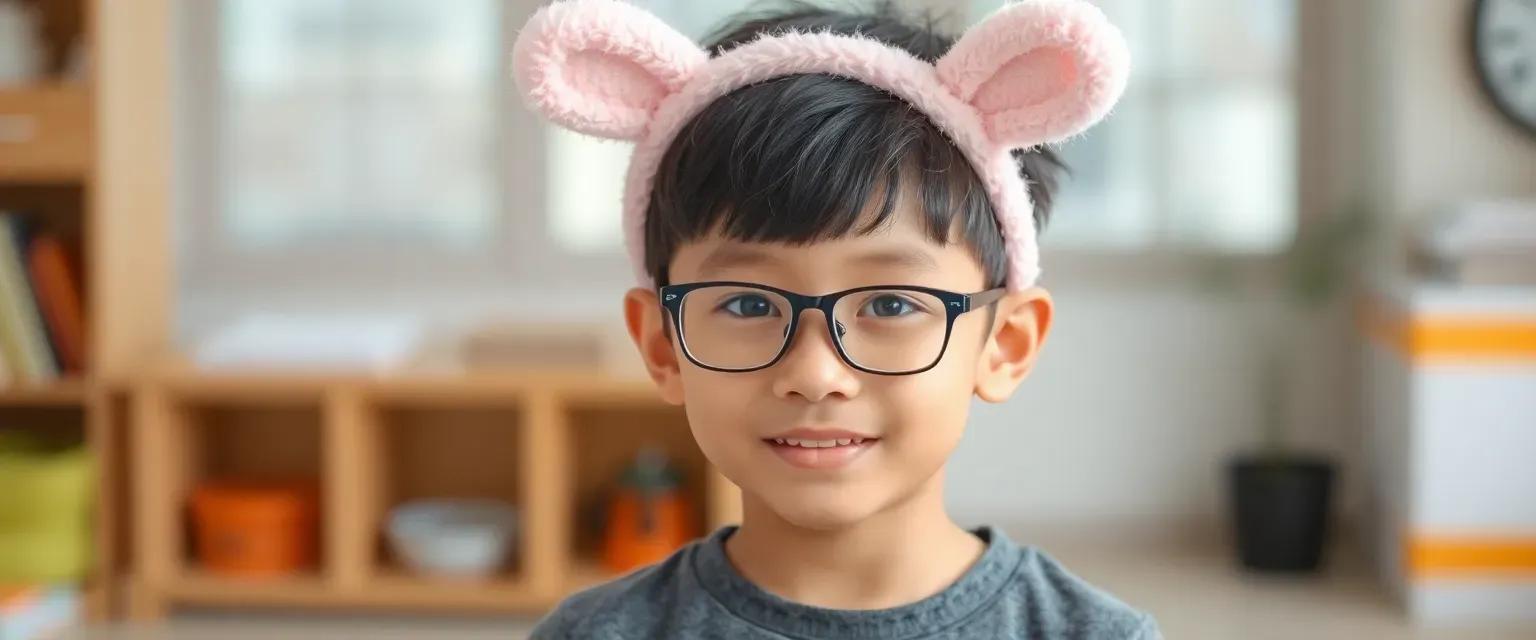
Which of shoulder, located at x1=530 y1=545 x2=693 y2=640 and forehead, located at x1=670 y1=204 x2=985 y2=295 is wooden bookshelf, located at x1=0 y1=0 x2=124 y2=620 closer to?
shoulder, located at x1=530 y1=545 x2=693 y2=640

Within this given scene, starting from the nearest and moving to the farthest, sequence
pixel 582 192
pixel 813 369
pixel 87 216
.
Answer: pixel 813 369 → pixel 87 216 → pixel 582 192

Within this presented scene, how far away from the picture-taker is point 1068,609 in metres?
1.10

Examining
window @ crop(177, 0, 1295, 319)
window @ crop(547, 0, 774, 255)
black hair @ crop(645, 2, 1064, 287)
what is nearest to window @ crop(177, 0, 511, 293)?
window @ crop(177, 0, 1295, 319)

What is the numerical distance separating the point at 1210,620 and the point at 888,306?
2422 mm

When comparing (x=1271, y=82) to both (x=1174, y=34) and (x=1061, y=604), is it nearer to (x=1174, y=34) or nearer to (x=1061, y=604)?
(x=1174, y=34)

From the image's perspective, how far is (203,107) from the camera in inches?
156

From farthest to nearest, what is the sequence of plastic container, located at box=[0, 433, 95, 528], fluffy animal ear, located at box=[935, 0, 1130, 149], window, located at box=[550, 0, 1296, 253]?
window, located at box=[550, 0, 1296, 253]
plastic container, located at box=[0, 433, 95, 528]
fluffy animal ear, located at box=[935, 0, 1130, 149]

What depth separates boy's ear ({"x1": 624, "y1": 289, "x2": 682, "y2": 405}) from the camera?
1131mm

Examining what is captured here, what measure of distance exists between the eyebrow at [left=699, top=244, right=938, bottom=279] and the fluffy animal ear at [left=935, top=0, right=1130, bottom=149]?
0.10 meters

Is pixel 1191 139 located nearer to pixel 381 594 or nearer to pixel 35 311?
pixel 381 594

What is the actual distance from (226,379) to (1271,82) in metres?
2.60

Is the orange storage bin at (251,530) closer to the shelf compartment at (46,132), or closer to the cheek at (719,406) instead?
the shelf compartment at (46,132)

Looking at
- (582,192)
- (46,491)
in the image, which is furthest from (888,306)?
(582,192)

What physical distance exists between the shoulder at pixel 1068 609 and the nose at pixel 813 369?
0.23 metres
